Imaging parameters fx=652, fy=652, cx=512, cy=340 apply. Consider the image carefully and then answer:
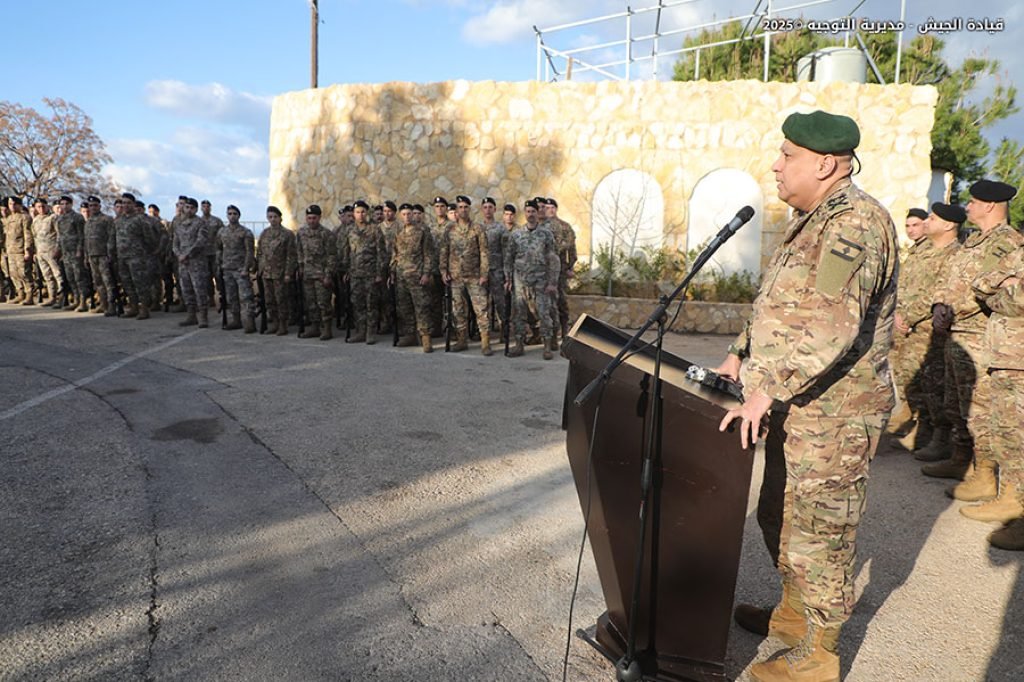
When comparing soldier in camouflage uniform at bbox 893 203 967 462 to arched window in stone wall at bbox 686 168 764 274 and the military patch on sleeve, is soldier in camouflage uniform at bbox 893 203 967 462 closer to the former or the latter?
the military patch on sleeve

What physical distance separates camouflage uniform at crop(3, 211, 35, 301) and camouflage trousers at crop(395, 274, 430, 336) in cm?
852

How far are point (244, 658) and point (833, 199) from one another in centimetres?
260

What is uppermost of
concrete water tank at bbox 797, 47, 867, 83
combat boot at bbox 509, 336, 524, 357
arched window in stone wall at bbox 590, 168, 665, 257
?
concrete water tank at bbox 797, 47, 867, 83

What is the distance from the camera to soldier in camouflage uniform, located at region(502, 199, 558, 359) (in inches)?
344

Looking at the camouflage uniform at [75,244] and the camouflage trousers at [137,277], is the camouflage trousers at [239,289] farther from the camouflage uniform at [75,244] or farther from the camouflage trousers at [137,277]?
the camouflage uniform at [75,244]

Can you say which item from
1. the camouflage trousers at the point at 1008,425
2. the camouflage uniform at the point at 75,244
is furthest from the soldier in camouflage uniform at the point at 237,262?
the camouflage trousers at the point at 1008,425

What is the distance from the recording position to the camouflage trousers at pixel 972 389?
13.4 ft

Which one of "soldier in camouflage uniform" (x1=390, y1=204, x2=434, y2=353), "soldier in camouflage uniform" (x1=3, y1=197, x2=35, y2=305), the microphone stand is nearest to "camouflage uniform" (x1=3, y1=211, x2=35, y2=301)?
"soldier in camouflage uniform" (x1=3, y1=197, x2=35, y2=305)

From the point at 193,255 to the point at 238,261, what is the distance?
0.97 meters

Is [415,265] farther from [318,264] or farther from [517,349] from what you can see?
[517,349]

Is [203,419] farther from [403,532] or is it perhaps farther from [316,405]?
[403,532]

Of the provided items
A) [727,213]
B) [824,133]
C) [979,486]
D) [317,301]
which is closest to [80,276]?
[317,301]

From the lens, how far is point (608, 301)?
11695mm

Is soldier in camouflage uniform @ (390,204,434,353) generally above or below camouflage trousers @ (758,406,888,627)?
above
